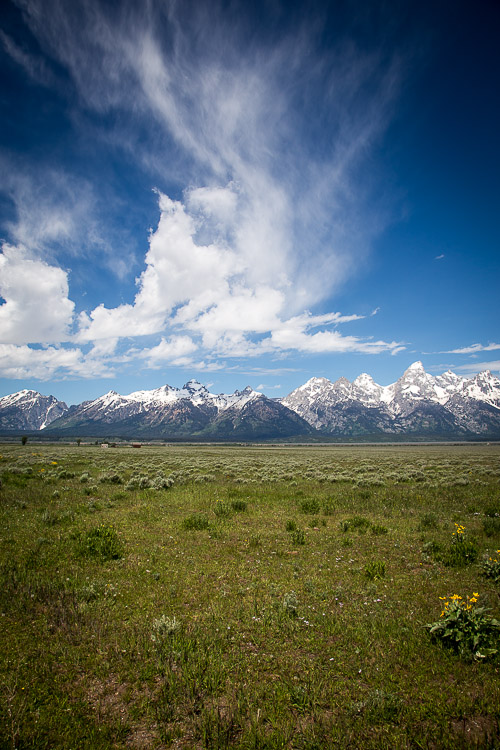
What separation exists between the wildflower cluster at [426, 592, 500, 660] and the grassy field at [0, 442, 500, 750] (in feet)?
0.50

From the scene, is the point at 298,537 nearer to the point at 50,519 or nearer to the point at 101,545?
the point at 101,545

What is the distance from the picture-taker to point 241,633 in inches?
279

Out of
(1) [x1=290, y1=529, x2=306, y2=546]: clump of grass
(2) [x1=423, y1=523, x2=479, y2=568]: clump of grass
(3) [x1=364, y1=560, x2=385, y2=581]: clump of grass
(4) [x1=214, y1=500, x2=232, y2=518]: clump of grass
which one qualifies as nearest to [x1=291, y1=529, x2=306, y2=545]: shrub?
Result: (1) [x1=290, y1=529, x2=306, y2=546]: clump of grass

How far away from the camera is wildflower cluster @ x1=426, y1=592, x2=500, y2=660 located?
20.2ft

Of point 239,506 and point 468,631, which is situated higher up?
point 468,631

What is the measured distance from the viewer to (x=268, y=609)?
795 centimetres

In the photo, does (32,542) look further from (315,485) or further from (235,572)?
(315,485)

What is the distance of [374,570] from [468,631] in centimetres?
327

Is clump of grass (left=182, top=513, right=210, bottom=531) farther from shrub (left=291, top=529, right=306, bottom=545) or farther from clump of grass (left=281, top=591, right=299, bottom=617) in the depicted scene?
clump of grass (left=281, top=591, right=299, bottom=617)

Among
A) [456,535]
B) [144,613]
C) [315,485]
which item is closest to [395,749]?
[144,613]

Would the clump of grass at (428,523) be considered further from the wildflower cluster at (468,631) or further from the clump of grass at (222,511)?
the clump of grass at (222,511)

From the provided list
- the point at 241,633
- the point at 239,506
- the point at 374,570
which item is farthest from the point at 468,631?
the point at 239,506

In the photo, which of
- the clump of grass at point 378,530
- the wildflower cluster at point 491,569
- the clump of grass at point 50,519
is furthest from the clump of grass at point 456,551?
the clump of grass at point 50,519

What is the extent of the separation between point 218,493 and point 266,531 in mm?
8041
